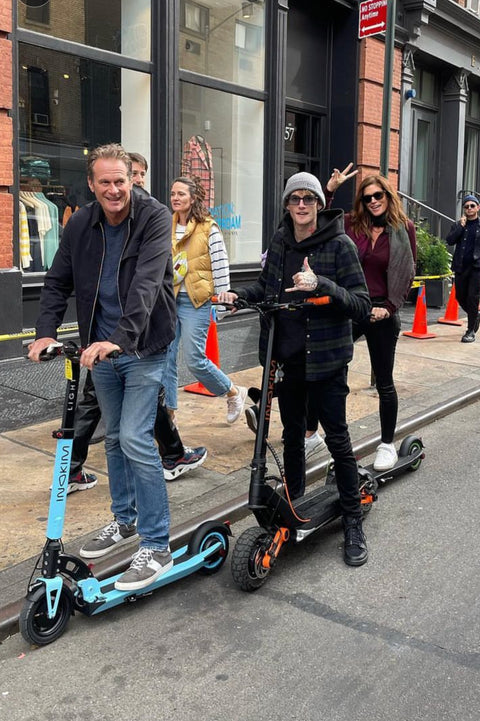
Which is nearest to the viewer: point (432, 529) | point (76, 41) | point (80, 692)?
point (80, 692)

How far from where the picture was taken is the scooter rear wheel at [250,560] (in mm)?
3756

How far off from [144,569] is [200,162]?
27.4 feet

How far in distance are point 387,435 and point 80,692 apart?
312 centimetres

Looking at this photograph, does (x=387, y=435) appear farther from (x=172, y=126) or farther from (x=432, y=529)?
(x=172, y=126)

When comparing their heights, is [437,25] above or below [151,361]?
above

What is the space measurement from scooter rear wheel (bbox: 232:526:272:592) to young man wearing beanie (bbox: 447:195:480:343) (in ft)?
25.7

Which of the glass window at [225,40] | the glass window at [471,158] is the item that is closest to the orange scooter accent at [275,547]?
the glass window at [225,40]

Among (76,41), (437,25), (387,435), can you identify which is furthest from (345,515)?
(437,25)

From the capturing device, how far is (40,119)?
8.98 m

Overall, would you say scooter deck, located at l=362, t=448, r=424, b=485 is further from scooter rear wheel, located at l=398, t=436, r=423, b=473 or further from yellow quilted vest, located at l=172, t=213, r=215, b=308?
yellow quilted vest, located at l=172, t=213, r=215, b=308

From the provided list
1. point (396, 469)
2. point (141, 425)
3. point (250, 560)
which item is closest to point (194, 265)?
point (396, 469)

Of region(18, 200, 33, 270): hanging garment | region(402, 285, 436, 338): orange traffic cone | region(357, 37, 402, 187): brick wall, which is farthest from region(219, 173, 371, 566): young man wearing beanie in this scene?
region(357, 37, 402, 187): brick wall

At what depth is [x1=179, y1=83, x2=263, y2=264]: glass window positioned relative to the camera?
10.9 meters

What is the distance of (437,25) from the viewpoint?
15.8m
